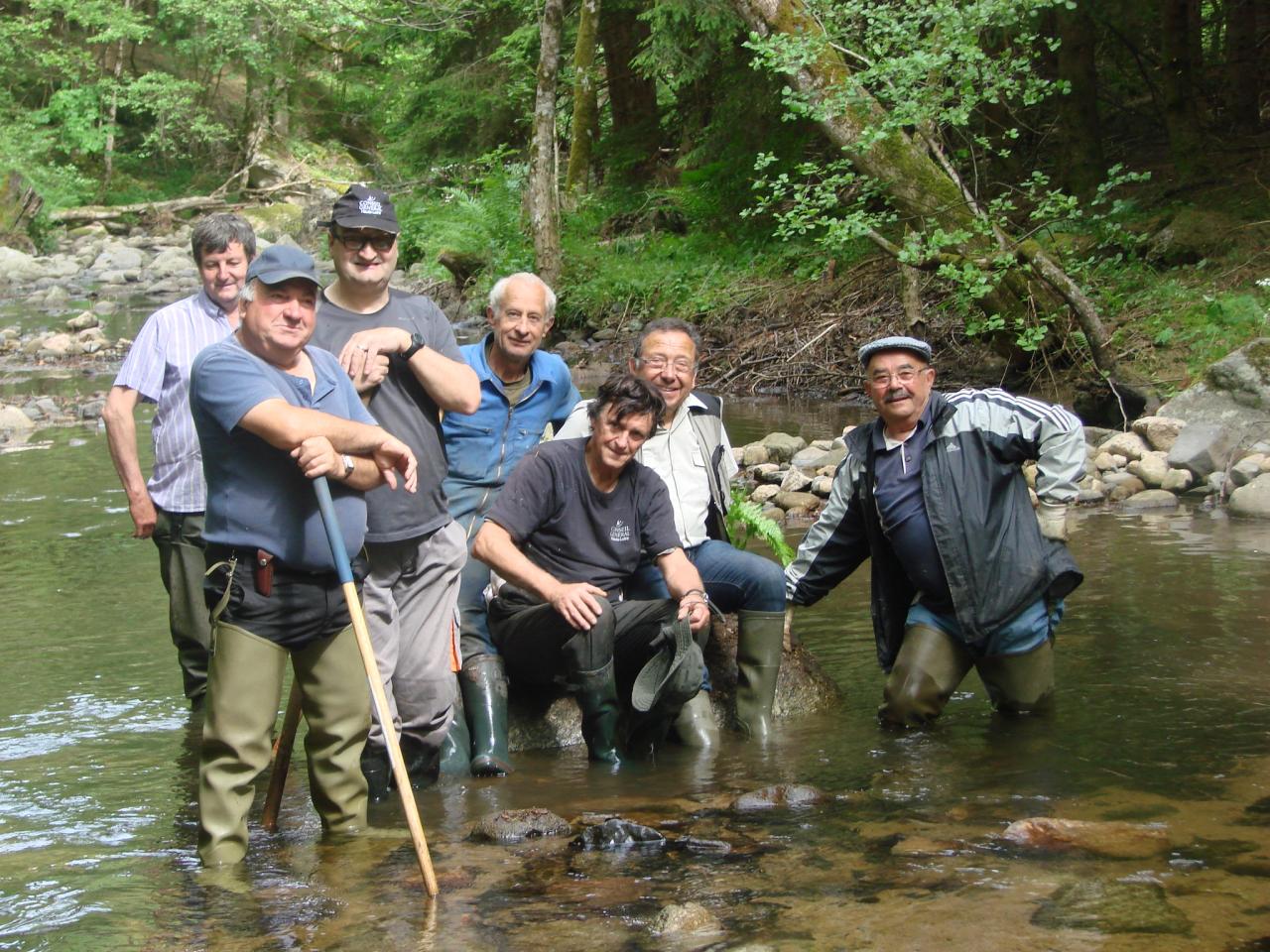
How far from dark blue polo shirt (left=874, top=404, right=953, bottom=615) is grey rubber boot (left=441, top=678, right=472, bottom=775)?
71.1 inches

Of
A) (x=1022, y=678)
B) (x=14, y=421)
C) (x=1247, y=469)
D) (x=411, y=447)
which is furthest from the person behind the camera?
(x=14, y=421)

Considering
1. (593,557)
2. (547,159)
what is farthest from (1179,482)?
(547,159)

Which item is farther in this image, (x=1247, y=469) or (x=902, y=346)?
(x=1247, y=469)

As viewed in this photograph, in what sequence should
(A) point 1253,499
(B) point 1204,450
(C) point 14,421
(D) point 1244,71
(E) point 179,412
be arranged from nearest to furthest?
(E) point 179,412, (A) point 1253,499, (B) point 1204,450, (C) point 14,421, (D) point 1244,71

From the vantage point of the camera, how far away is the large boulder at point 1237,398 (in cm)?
1055

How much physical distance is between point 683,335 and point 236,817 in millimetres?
2637

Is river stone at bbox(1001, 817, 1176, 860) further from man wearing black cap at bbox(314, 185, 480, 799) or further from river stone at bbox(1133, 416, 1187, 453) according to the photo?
river stone at bbox(1133, 416, 1187, 453)

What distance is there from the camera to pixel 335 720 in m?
4.29

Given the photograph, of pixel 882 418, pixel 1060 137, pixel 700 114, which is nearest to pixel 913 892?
pixel 882 418

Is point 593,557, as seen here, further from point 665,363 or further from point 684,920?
point 684,920

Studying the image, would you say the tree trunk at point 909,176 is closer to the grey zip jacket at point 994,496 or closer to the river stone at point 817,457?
the river stone at point 817,457

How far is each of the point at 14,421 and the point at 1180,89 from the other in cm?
1311

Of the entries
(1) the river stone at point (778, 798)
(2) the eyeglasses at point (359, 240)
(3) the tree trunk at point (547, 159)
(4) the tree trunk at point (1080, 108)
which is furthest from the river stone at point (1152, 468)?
(3) the tree trunk at point (547, 159)

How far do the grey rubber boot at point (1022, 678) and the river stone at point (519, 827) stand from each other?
6.70 feet
